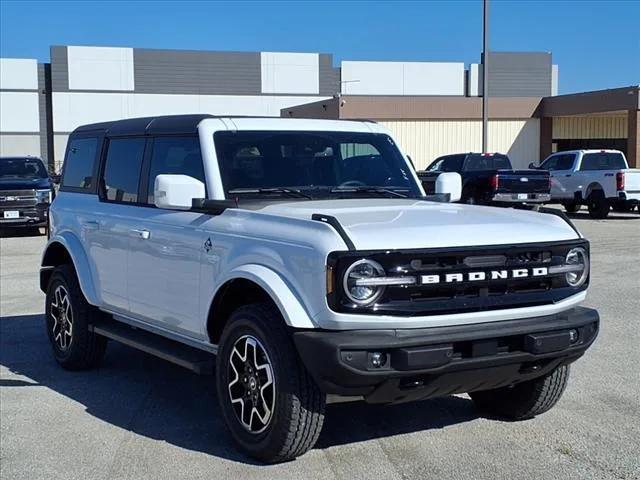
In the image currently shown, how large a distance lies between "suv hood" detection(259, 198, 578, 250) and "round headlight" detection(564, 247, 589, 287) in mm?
99

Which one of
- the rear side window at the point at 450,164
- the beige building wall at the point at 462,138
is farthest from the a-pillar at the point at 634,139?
the rear side window at the point at 450,164

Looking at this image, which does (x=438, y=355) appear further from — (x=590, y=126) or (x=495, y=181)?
(x=590, y=126)

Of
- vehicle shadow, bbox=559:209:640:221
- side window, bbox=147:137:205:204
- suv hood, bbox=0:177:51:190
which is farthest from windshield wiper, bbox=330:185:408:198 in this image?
vehicle shadow, bbox=559:209:640:221

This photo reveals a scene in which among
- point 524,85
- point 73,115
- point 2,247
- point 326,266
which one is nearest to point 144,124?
point 326,266

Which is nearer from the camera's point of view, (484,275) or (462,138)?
(484,275)

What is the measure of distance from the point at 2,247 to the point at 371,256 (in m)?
15.4

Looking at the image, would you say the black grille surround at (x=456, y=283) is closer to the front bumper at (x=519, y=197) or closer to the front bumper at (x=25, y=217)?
the front bumper at (x=25, y=217)

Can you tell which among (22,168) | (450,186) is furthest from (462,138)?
(450,186)

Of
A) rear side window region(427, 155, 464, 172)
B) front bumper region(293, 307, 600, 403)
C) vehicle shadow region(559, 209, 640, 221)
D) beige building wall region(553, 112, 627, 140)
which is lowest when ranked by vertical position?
vehicle shadow region(559, 209, 640, 221)

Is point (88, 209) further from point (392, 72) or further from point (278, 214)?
point (392, 72)

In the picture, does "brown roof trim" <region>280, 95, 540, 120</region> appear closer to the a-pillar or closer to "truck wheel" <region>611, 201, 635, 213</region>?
the a-pillar

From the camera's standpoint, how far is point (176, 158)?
6.00m

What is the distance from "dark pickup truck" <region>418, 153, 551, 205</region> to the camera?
21875 millimetres

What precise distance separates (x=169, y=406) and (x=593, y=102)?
105 feet
